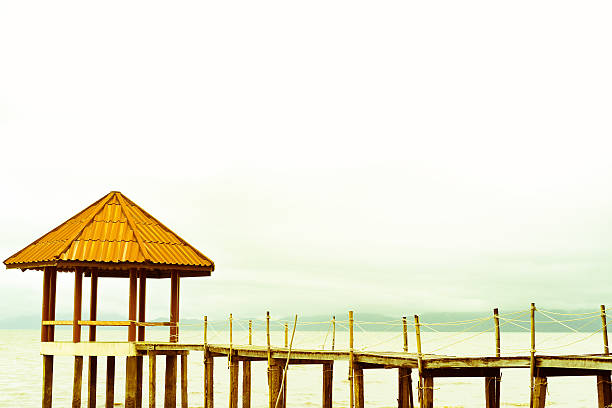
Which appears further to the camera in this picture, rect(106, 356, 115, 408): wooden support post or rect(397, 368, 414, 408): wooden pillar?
rect(106, 356, 115, 408): wooden support post

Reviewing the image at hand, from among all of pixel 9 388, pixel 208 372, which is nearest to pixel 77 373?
pixel 208 372

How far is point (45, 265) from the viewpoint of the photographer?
74.9 feet

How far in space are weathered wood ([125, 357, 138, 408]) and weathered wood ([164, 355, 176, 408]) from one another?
2.89 ft

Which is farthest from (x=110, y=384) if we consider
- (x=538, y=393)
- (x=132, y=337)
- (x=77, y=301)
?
(x=538, y=393)

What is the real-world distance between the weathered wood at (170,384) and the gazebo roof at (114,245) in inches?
104

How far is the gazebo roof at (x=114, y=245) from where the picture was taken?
22516 mm

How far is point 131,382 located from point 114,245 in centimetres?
384

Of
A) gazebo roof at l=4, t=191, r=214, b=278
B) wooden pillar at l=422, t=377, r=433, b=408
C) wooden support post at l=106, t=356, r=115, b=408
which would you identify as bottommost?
wooden support post at l=106, t=356, r=115, b=408

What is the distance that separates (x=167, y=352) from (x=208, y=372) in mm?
1370

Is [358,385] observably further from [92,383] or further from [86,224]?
[92,383]

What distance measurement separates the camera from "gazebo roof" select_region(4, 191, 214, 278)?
2252cm

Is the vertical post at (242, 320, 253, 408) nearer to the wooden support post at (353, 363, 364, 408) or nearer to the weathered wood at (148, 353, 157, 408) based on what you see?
the weathered wood at (148, 353, 157, 408)

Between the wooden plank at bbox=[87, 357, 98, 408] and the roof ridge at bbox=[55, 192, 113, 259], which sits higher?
the roof ridge at bbox=[55, 192, 113, 259]

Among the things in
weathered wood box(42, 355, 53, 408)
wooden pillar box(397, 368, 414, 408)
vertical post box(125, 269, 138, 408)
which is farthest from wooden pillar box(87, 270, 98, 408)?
wooden pillar box(397, 368, 414, 408)
